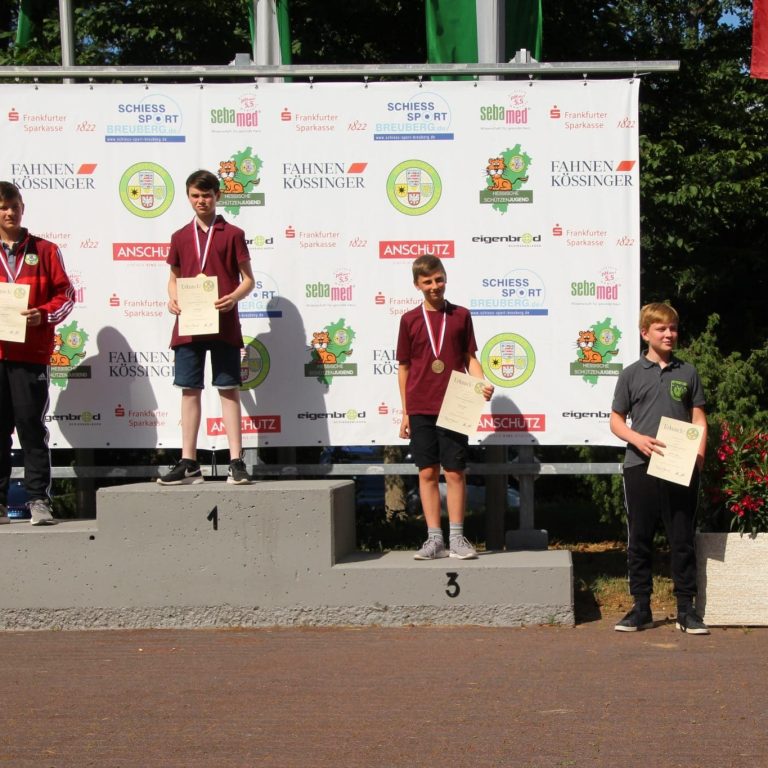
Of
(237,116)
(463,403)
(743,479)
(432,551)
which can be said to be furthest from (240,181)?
(743,479)

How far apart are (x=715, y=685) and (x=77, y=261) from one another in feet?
16.9

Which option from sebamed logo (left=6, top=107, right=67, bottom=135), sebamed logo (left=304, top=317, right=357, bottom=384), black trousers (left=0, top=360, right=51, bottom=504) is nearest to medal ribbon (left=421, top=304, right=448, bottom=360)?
sebamed logo (left=304, top=317, right=357, bottom=384)

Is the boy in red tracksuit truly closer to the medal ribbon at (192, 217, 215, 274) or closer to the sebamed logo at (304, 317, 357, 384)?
the medal ribbon at (192, 217, 215, 274)

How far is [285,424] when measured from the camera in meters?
8.30

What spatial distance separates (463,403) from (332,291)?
4.86 ft

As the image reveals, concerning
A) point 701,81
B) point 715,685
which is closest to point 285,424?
point 715,685

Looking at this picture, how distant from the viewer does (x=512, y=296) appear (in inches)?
321

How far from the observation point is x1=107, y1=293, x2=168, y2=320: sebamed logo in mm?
8312

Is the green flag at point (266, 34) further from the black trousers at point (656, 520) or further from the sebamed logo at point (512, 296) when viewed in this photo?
the black trousers at point (656, 520)

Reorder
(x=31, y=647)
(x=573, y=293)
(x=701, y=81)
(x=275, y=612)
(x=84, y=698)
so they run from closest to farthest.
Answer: (x=84, y=698) < (x=31, y=647) < (x=275, y=612) < (x=573, y=293) < (x=701, y=81)

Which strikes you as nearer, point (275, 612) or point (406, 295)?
point (275, 612)

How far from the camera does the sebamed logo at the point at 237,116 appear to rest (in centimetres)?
827

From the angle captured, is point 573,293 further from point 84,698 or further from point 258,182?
point 84,698

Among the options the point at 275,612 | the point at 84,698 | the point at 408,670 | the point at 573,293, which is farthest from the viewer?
the point at 573,293
